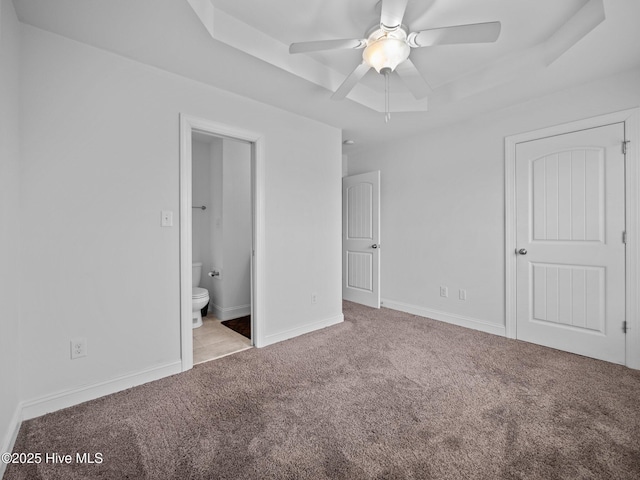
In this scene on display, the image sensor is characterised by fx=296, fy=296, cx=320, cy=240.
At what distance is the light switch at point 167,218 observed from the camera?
221cm

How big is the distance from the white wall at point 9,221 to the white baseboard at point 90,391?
4.3 inches

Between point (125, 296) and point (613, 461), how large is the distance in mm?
2887

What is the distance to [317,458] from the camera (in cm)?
142

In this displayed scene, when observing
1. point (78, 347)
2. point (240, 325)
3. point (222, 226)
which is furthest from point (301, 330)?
point (78, 347)

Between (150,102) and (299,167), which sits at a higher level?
(150,102)

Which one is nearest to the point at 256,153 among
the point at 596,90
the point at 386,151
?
the point at 386,151

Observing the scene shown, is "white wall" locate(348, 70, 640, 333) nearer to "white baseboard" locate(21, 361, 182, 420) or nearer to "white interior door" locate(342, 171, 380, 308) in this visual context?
"white interior door" locate(342, 171, 380, 308)

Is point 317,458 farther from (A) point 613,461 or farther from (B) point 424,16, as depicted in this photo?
(B) point 424,16

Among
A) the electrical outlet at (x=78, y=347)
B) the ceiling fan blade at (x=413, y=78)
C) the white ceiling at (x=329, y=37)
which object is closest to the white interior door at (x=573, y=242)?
the white ceiling at (x=329, y=37)

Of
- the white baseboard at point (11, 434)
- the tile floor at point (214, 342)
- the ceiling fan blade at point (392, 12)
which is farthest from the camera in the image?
the tile floor at point (214, 342)

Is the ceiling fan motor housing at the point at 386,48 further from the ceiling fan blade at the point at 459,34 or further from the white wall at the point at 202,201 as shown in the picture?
the white wall at the point at 202,201

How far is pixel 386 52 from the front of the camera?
1.85m

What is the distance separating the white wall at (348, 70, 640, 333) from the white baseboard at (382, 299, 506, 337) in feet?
0.04

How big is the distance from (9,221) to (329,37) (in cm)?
221
